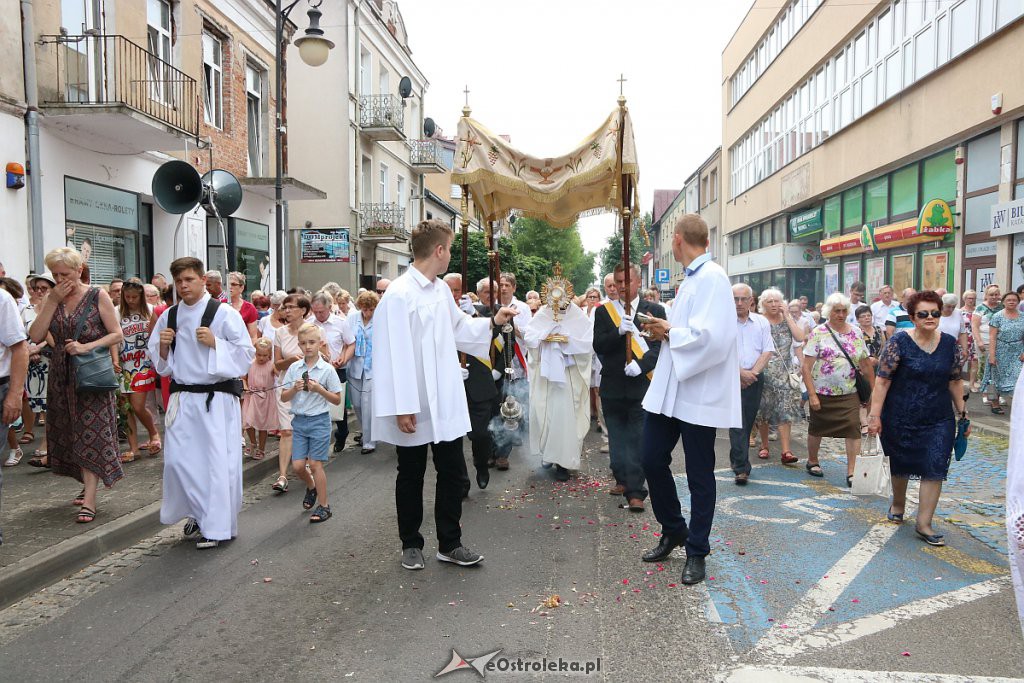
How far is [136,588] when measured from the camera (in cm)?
462

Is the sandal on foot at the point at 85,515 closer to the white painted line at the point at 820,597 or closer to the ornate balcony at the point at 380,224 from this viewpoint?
the white painted line at the point at 820,597

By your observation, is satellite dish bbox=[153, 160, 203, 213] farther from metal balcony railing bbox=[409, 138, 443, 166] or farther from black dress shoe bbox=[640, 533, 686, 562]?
metal balcony railing bbox=[409, 138, 443, 166]

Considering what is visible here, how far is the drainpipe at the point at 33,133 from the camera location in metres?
10.4

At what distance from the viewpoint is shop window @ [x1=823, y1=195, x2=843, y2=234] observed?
23.7 metres

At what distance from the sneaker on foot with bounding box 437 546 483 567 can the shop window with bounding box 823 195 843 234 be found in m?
22.0

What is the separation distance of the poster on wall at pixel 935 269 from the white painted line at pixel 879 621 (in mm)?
14339

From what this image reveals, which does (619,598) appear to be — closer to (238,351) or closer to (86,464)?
(238,351)

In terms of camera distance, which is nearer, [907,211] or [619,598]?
[619,598]

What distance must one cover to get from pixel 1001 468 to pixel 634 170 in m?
4.78

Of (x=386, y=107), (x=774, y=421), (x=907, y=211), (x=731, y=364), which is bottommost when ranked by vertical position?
(x=774, y=421)

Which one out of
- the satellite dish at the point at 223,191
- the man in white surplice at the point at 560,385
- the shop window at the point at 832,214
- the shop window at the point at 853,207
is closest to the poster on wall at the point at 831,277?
the shop window at the point at 832,214

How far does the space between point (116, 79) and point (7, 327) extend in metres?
8.33

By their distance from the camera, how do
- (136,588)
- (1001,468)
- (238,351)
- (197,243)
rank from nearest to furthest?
(136,588) → (238,351) → (1001,468) → (197,243)

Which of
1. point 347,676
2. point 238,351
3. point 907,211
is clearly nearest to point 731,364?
point 347,676
